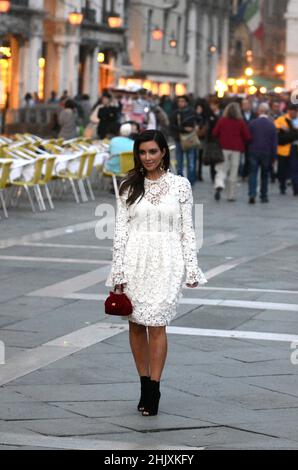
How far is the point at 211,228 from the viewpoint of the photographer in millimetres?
19859

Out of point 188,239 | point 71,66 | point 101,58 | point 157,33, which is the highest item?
point 157,33

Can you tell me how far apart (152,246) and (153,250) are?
1.0 inches

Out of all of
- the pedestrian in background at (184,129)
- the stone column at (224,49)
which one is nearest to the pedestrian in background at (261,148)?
the pedestrian in background at (184,129)

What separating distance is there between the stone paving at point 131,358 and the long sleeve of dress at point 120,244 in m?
0.77

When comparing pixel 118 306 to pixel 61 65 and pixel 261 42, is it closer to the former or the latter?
pixel 61 65

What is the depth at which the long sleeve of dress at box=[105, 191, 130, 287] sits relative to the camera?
843cm

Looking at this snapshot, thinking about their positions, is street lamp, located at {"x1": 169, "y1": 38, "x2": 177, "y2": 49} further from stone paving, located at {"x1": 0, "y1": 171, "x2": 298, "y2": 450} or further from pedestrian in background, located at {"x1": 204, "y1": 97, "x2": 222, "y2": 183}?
stone paving, located at {"x1": 0, "y1": 171, "x2": 298, "y2": 450}

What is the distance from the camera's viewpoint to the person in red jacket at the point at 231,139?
2427cm

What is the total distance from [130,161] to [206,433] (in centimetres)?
1583

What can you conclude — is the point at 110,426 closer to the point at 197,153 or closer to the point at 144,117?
the point at 197,153

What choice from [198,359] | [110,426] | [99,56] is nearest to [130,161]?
[198,359]

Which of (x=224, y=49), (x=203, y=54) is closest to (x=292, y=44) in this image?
(x=203, y=54)

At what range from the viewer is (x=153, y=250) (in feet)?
27.7

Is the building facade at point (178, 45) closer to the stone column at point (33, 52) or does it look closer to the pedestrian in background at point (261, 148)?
the stone column at point (33, 52)
